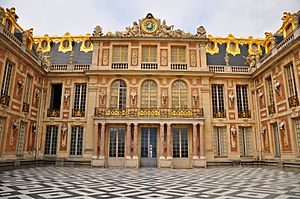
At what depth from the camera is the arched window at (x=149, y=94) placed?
60.9 ft

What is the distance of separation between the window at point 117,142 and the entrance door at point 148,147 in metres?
1.53

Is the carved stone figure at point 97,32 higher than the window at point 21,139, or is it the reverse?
the carved stone figure at point 97,32

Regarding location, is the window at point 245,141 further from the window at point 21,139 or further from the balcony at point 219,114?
the window at point 21,139

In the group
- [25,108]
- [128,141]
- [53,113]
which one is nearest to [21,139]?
[25,108]

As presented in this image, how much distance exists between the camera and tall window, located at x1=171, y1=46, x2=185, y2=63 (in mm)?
19656

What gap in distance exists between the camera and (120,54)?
19.7 meters

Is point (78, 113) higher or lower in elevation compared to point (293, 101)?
lower

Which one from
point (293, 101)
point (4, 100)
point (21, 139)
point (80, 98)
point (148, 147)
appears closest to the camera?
point (4, 100)

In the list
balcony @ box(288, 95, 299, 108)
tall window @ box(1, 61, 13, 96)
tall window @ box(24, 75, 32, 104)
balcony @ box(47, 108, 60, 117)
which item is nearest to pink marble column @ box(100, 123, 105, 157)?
balcony @ box(47, 108, 60, 117)

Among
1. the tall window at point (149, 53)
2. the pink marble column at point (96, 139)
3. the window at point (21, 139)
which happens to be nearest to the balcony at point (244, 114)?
the tall window at point (149, 53)

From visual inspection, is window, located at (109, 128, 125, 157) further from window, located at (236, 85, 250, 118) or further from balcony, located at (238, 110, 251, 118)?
window, located at (236, 85, 250, 118)

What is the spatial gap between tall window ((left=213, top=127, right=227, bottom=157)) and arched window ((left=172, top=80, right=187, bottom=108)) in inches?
132

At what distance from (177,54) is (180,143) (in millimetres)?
7496

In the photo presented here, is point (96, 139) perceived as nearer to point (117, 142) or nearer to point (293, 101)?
point (117, 142)
